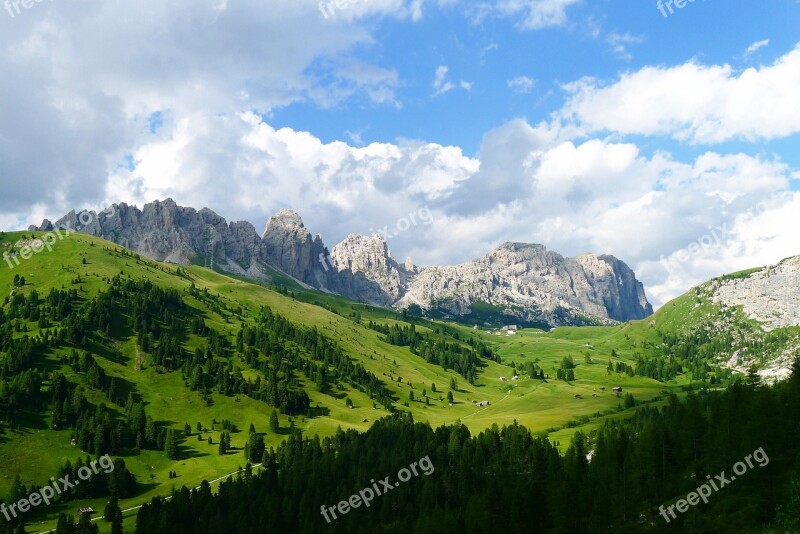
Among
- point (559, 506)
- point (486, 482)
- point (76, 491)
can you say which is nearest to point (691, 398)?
point (559, 506)

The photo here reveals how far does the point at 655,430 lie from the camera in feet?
371

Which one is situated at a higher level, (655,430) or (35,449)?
(35,449)

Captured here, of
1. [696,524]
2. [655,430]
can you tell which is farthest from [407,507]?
[696,524]

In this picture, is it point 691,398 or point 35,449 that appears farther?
point 35,449

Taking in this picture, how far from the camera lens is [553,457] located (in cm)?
12662

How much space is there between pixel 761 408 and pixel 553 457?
47299 mm

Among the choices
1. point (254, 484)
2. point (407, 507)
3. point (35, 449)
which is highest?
point (35, 449)

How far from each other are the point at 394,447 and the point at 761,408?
4716 inches

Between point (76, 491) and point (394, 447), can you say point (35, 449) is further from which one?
point (394, 447)

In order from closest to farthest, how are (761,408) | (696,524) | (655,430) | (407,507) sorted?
(696,524) → (761,408) → (655,430) → (407,507)

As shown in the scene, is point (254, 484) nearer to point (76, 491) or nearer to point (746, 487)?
point (76, 491)

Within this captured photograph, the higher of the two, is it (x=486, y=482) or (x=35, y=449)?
(x=35, y=449)

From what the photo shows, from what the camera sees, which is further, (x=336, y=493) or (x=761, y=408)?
(x=336, y=493)

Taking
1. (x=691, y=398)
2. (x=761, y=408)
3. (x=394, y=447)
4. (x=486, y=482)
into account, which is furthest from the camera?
(x=394, y=447)
